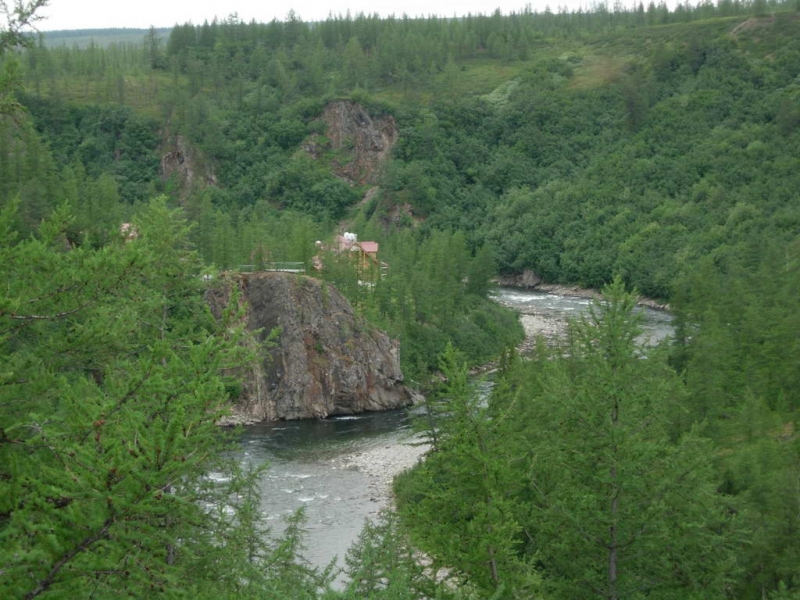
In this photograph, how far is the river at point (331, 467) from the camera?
124 feet

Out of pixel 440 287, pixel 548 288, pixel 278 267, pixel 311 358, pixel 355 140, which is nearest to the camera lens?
pixel 311 358

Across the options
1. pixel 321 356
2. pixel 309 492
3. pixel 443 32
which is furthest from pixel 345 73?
pixel 309 492

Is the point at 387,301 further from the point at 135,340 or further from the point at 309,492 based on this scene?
the point at 135,340

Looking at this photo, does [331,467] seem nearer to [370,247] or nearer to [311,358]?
Result: [311,358]

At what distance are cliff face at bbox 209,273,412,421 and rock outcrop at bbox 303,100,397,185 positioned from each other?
73498 mm

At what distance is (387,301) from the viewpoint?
70.3 meters

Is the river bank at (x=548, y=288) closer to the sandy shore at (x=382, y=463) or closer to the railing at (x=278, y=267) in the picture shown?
the railing at (x=278, y=267)

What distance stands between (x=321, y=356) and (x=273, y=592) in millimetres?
49540

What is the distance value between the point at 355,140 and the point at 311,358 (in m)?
81.5

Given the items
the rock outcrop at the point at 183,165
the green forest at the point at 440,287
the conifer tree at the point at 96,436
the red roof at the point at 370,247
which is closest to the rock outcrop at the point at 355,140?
the green forest at the point at 440,287

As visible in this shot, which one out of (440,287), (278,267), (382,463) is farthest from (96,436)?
(440,287)

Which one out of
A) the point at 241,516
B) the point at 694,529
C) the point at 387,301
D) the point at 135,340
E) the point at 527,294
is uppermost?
the point at 135,340

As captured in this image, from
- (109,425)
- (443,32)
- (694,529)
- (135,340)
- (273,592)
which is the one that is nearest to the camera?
(109,425)

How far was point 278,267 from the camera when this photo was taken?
6562 cm
